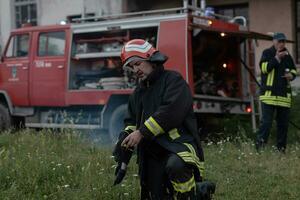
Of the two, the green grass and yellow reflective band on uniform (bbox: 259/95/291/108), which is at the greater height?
yellow reflective band on uniform (bbox: 259/95/291/108)

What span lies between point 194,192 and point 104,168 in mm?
2289

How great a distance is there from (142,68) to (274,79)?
4.18 metres

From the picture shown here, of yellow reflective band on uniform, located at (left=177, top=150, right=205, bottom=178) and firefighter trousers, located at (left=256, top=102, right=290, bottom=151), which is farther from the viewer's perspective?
firefighter trousers, located at (left=256, top=102, right=290, bottom=151)

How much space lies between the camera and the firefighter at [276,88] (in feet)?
27.4

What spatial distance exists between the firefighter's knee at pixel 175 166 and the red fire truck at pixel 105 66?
5.06 metres

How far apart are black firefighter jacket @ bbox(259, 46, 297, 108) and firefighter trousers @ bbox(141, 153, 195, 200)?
392cm

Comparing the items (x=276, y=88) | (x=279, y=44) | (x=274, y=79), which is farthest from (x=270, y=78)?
(x=279, y=44)

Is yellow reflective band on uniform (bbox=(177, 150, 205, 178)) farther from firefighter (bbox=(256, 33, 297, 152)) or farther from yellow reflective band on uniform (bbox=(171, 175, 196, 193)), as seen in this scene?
firefighter (bbox=(256, 33, 297, 152))

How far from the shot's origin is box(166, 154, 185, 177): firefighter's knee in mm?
4488

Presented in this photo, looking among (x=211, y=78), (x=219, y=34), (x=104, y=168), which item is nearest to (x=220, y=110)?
(x=211, y=78)

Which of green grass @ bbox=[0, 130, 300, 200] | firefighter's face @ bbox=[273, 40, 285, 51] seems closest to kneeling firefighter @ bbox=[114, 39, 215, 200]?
green grass @ bbox=[0, 130, 300, 200]

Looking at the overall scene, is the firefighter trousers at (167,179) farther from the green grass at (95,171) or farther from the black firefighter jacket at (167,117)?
the green grass at (95,171)

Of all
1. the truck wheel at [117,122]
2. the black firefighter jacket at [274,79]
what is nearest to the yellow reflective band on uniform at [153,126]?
the black firefighter jacket at [274,79]

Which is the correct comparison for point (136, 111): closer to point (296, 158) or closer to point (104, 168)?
point (104, 168)
